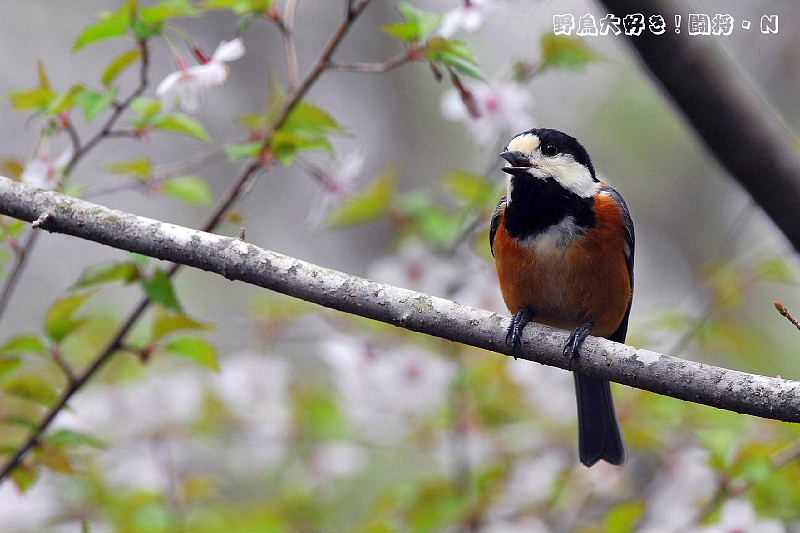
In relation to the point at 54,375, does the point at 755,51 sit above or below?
above

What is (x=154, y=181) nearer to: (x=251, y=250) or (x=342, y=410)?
(x=251, y=250)

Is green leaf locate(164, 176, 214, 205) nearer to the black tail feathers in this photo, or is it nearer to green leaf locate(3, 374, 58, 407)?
green leaf locate(3, 374, 58, 407)

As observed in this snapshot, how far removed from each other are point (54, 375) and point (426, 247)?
1.85m

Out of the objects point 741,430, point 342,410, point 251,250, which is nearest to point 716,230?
point 741,430

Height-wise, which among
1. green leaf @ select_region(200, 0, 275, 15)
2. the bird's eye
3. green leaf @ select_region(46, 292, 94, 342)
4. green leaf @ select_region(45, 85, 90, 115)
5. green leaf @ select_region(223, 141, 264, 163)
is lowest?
green leaf @ select_region(46, 292, 94, 342)

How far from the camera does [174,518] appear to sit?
11.9 ft

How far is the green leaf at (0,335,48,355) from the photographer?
2.66m

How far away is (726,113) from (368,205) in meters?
1.61

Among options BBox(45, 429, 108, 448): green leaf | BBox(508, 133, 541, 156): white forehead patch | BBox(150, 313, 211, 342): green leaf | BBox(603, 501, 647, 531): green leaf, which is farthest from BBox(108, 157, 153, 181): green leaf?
BBox(603, 501, 647, 531): green leaf

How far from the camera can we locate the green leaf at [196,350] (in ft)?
9.29

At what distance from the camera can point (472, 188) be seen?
12.6 ft

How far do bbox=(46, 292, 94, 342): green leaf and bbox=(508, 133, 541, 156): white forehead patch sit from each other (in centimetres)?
155

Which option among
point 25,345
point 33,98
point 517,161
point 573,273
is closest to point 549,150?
point 517,161

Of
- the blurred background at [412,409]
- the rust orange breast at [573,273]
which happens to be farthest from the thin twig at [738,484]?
the rust orange breast at [573,273]
